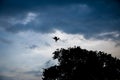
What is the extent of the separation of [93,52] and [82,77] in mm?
7446

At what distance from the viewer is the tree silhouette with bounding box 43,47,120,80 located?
46.8 m

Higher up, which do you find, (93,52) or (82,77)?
(93,52)

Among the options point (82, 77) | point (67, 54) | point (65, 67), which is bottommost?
point (82, 77)

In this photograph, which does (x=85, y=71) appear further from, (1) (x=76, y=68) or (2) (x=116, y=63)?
(2) (x=116, y=63)

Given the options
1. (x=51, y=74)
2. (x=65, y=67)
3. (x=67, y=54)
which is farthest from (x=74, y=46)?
(x=51, y=74)

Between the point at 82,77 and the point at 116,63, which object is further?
the point at 116,63

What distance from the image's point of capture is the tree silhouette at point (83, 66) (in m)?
46.8

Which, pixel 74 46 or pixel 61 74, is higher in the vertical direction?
pixel 74 46

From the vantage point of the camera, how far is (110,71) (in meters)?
48.3

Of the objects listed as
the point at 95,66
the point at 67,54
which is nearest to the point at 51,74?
the point at 67,54

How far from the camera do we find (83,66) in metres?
46.8

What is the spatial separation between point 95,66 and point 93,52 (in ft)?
14.1

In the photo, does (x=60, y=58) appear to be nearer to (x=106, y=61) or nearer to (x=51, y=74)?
(x=51, y=74)

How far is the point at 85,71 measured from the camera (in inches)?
1826
